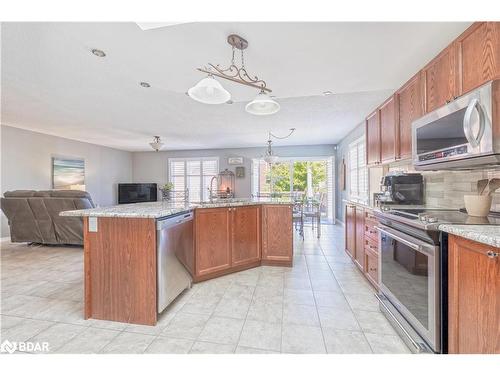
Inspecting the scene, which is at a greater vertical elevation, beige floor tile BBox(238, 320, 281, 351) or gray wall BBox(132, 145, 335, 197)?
gray wall BBox(132, 145, 335, 197)

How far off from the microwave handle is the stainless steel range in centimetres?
47

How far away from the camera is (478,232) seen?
1.01m

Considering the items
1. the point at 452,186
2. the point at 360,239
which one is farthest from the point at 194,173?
the point at 452,186

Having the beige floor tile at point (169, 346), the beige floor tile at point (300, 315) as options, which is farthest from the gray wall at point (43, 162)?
the beige floor tile at point (300, 315)

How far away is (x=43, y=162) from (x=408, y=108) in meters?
7.14

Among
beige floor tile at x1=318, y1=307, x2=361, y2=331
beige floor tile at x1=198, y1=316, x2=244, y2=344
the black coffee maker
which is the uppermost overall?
the black coffee maker

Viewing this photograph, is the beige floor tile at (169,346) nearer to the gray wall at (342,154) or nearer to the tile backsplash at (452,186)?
the tile backsplash at (452,186)

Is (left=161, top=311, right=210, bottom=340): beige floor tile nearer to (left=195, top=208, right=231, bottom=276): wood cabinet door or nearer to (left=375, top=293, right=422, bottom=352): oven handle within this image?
(left=195, top=208, right=231, bottom=276): wood cabinet door

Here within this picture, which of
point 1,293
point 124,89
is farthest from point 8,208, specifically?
point 124,89

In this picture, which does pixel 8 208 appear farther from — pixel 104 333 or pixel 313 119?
pixel 313 119


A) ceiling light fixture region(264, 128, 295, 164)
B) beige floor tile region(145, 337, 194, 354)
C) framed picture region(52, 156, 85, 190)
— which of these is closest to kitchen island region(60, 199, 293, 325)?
beige floor tile region(145, 337, 194, 354)

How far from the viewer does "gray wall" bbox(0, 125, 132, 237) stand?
4.51 m

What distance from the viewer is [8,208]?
12.7 ft

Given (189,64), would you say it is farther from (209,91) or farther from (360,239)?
(360,239)
